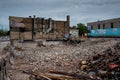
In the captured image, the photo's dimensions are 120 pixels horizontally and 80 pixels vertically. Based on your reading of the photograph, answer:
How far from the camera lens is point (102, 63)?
1284cm

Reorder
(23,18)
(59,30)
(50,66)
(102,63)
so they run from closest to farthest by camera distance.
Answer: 1. (102,63)
2. (50,66)
3. (23,18)
4. (59,30)

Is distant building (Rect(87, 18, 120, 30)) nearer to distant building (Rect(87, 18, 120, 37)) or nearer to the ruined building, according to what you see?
distant building (Rect(87, 18, 120, 37))

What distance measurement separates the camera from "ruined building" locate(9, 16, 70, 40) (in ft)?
130

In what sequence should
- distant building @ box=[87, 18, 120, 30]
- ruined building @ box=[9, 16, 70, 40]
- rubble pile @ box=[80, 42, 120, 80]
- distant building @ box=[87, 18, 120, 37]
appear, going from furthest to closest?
distant building @ box=[87, 18, 120, 30]
distant building @ box=[87, 18, 120, 37]
ruined building @ box=[9, 16, 70, 40]
rubble pile @ box=[80, 42, 120, 80]

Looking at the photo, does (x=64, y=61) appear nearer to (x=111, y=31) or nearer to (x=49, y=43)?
(x=49, y=43)

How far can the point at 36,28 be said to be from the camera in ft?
A: 139

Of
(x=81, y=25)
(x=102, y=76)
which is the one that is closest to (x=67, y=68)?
(x=102, y=76)

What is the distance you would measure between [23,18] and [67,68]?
29.0m

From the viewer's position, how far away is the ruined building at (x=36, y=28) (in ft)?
130

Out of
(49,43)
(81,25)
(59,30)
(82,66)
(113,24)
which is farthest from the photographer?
(81,25)

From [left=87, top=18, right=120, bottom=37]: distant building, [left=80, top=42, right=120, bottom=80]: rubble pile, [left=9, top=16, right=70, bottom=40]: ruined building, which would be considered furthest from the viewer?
[left=87, top=18, right=120, bottom=37]: distant building

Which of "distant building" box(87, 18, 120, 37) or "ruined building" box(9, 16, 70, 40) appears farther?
"distant building" box(87, 18, 120, 37)

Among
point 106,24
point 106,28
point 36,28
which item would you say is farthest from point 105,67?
point 106,24

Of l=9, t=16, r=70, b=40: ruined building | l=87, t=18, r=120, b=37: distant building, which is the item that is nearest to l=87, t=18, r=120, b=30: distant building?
l=87, t=18, r=120, b=37: distant building
